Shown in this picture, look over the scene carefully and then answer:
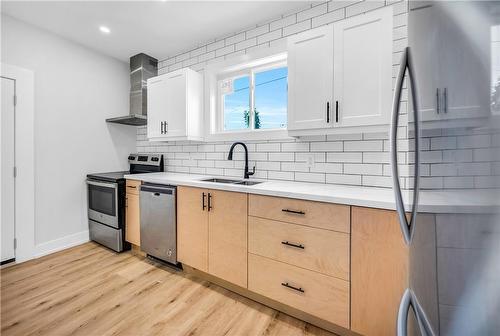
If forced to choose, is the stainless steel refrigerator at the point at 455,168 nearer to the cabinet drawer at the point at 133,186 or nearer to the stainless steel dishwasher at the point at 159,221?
the stainless steel dishwasher at the point at 159,221

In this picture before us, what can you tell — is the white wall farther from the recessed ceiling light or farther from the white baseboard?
the recessed ceiling light

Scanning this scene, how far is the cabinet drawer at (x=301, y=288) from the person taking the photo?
1.37m

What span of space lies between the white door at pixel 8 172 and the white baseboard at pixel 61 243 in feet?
0.73

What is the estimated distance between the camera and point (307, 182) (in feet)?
6.76

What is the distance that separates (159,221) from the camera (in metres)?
2.31

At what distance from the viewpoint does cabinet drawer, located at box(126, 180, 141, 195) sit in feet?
8.36

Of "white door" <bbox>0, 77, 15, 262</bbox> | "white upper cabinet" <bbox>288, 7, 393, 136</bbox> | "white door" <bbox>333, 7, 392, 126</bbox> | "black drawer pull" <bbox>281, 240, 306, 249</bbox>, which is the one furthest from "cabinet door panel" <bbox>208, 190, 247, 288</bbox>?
"white door" <bbox>0, 77, 15, 262</bbox>

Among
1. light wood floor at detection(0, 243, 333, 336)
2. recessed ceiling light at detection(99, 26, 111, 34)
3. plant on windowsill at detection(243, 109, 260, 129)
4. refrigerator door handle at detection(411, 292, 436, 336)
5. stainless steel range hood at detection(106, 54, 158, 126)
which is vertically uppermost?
recessed ceiling light at detection(99, 26, 111, 34)

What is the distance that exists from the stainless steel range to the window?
1.49 meters

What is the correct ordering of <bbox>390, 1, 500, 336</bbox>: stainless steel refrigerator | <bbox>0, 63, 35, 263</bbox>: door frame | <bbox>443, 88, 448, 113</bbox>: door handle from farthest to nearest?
1. <bbox>0, 63, 35, 263</bbox>: door frame
2. <bbox>443, 88, 448, 113</bbox>: door handle
3. <bbox>390, 1, 500, 336</bbox>: stainless steel refrigerator

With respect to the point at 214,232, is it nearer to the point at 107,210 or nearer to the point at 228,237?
the point at 228,237

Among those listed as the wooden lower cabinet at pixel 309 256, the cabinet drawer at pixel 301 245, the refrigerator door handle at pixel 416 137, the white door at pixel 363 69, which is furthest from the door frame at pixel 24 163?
the refrigerator door handle at pixel 416 137

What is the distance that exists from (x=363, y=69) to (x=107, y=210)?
3.08 m

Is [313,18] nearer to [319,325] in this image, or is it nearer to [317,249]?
[317,249]
